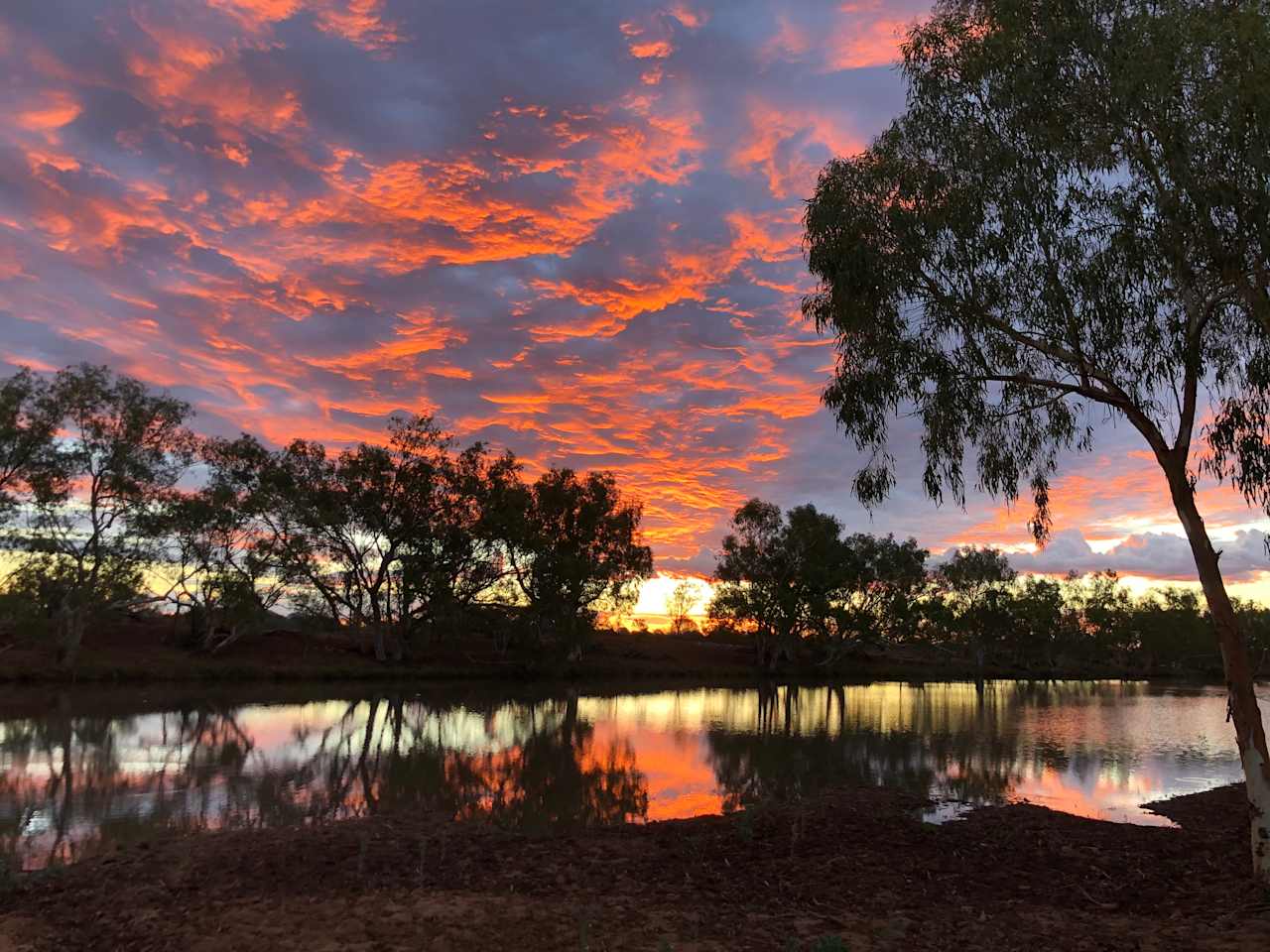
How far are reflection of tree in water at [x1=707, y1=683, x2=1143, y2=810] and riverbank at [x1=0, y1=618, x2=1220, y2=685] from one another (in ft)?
80.2

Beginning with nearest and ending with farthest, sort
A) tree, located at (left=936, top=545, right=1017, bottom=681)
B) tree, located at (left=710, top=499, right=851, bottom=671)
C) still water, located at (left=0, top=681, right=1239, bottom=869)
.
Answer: still water, located at (left=0, top=681, right=1239, bottom=869) → tree, located at (left=710, top=499, right=851, bottom=671) → tree, located at (left=936, top=545, right=1017, bottom=681)

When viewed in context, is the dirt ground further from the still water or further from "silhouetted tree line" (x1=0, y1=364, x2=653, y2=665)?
"silhouetted tree line" (x1=0, y1=364, x2=653, y2=665)

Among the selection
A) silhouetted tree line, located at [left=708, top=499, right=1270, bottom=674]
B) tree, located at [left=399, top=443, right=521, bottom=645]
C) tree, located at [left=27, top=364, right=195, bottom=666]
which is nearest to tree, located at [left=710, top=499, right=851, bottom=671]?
silhouetted tree line, located at [left=708, top=499, right=1270, bottom=674]

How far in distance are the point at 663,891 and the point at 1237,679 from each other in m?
7.33

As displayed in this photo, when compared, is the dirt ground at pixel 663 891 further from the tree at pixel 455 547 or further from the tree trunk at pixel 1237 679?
the tree at pixel 455 547

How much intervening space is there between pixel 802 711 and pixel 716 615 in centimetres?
3594

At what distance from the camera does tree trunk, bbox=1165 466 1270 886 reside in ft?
30.5

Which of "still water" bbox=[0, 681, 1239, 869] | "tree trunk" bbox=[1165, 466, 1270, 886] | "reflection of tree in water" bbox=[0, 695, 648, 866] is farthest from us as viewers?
"still water" bbox=[0, 681, 1239, 869]

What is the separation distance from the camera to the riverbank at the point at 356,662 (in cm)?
4091

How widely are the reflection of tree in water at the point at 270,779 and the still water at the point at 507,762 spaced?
2.7 inches

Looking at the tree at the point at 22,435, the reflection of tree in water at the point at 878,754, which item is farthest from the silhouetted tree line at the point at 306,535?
the reflection of tree in water at the point at 878,754

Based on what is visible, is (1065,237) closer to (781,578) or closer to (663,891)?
(663,891)

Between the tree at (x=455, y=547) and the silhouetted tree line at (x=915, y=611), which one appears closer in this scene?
the tree at (x=455, y=547)

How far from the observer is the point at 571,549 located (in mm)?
63469
